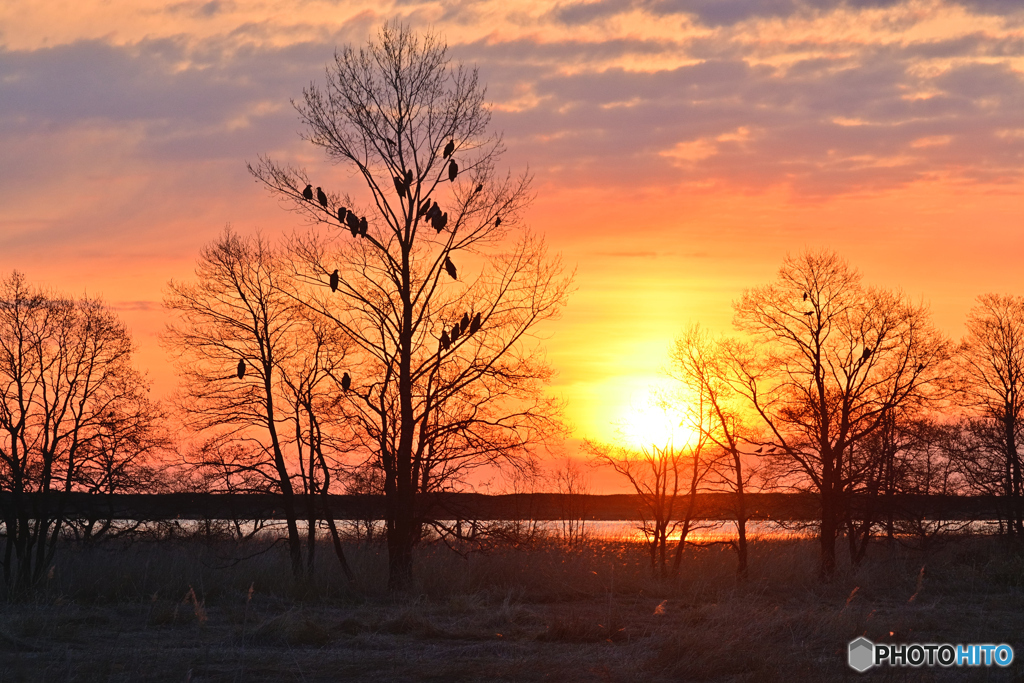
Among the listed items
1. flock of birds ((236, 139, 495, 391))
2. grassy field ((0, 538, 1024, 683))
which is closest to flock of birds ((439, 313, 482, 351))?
flock of birds ((236, 139, 495, 391))

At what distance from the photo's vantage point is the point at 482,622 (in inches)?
577

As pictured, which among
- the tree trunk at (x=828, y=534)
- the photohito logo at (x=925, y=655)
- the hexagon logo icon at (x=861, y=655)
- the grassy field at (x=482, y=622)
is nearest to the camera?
the grassy field at (x=482, y=622)

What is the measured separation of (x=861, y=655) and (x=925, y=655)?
3.65 ft

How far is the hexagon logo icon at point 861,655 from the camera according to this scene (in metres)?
11.1

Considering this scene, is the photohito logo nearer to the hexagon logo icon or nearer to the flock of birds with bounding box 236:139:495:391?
the hexagon logo icon

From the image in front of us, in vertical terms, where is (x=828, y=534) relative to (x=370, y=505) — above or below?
below

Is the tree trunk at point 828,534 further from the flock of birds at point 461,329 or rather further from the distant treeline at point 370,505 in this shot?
the flock of birds at point 461,329

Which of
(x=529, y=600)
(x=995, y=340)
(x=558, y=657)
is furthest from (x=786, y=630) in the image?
(x=995, y=340)

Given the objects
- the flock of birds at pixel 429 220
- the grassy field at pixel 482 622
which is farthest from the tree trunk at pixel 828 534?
the flock of birds at pixel 429 220

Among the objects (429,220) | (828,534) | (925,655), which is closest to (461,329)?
(429,220)

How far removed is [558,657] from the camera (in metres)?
11.6

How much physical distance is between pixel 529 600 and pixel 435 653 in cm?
810

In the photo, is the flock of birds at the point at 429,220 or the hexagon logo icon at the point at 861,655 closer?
the hexagon logo icon at the point at 861,655

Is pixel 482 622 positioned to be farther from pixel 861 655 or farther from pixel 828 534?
pixel 828 534
